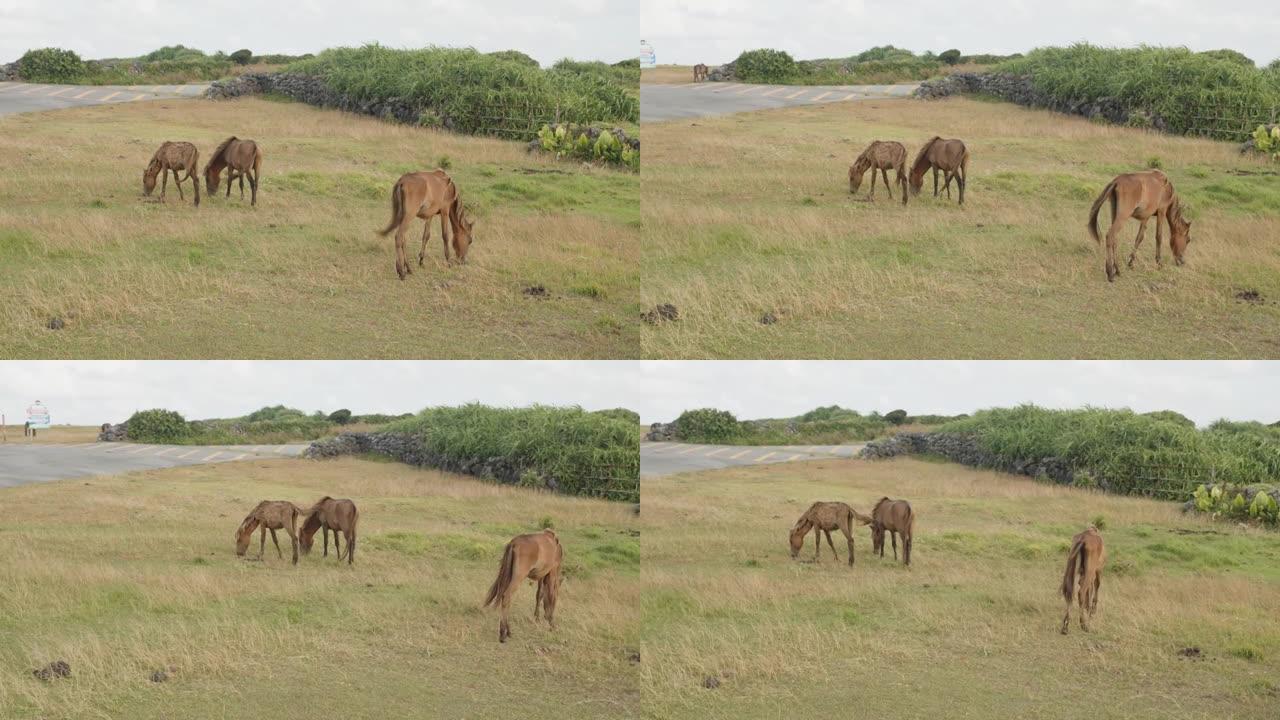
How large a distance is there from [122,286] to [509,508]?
7.36m

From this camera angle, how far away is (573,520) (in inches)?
798

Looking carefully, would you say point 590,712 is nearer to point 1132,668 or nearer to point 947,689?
point 947,689

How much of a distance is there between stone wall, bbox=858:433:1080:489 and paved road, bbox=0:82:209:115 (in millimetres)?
24729

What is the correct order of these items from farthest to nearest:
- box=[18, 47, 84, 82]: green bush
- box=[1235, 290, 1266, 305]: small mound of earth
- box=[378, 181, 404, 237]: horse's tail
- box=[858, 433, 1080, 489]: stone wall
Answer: box=[18, 47, 84, 82]: green bush
box=[858, 433, 1080, 489]: stone wall
box=[1235, 290, 1266, 305]: small mound of earth
box=[378, 181, 404, 237]: horse's tail

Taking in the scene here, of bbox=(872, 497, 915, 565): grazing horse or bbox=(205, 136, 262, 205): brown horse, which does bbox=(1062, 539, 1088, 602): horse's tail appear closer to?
bbox=(872, 497, 915, 565): grazing horse

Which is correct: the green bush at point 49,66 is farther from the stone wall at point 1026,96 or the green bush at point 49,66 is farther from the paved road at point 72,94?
the stone wall at point 1026,96

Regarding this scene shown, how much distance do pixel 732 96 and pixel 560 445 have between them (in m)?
20.1

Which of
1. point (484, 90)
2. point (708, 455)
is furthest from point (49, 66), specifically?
point (708, 455)

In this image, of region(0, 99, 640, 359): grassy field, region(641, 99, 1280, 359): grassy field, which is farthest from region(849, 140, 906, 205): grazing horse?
region(0, 99, 640, 359): grassy field

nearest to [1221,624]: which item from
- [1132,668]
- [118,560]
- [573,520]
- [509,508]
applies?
[1132,668]

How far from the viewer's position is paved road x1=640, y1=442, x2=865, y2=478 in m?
26.7

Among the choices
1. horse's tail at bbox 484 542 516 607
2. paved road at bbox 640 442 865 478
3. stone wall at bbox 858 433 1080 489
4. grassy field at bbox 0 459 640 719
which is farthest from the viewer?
stone wall at bbox 858 433 1080 489

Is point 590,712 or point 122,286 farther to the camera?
point 122,286

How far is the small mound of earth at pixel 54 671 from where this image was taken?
12062 mm
